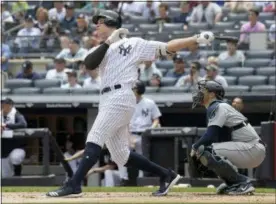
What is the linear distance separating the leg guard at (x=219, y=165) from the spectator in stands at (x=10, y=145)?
569 centimetres

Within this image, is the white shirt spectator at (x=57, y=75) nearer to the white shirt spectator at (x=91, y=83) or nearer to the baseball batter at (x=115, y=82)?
the white shirt spectator at (x=91, y=83)

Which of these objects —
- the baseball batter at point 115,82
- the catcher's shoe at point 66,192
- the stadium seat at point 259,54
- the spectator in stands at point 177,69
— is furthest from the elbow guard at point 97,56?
the stadium seat at point 259,54

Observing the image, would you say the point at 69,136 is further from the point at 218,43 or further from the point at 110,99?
the point at 110,99

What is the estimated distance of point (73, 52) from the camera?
15984 mm

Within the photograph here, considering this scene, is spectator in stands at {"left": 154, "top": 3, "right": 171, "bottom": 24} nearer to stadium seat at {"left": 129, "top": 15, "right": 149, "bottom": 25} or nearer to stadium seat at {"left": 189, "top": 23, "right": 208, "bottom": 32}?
stadium seat at {"left": 129, "top": 15, "right": 149, "bottom": 25}

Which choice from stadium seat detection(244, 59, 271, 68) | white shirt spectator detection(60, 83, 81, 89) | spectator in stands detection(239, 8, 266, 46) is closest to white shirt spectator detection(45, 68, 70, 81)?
white shirt spectator detection(60, 83, 81, 89)

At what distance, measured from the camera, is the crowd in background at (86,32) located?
47.9 ft

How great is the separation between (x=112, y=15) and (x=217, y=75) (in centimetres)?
587

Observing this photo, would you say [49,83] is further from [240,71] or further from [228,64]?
[240,71]

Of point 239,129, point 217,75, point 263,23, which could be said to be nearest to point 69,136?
point 217,75

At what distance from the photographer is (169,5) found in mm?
17234

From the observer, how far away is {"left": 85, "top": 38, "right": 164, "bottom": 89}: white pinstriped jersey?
25.8 ft

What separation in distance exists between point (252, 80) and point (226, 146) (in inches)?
225

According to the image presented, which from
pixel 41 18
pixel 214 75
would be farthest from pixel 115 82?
pixel 41 18
